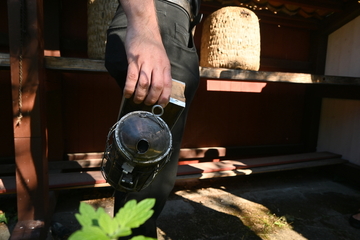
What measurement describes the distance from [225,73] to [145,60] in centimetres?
143

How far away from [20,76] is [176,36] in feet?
3.43

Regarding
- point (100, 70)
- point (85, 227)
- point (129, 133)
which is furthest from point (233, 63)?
point (85, 227)

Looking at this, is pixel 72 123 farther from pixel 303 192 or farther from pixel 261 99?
pixel 303 192

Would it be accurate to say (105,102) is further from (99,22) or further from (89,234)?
(89,234)

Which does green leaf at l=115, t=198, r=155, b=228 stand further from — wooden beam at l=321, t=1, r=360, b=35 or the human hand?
wooden beam at l=321, t=1, r=360, b=35

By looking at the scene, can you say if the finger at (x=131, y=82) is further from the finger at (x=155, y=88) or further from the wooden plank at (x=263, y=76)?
the wooden plank at (x=263, y=76)

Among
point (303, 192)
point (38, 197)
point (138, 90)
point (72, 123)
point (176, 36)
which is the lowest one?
point (303, 192)

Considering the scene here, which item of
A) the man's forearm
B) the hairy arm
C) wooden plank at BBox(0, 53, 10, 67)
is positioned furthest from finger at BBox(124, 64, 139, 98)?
wooden plank at BBox(0, 53, 10, 67)

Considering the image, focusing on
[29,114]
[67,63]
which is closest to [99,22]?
[67,63]

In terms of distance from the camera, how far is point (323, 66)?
346cm

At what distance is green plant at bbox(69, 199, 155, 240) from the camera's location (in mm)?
264

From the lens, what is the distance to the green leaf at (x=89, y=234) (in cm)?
26

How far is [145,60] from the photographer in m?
0.72

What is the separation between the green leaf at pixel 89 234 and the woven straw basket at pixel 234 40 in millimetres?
2045
